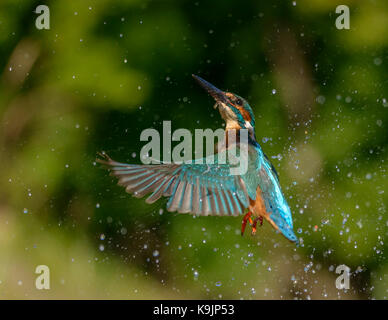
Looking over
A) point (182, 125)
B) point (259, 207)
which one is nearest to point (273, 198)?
point (259, 207)

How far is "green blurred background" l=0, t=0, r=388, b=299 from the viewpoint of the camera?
14.1ft

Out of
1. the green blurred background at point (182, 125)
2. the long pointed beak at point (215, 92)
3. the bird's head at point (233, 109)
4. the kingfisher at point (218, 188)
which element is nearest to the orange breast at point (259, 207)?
the kingfisher at point (218, 188)

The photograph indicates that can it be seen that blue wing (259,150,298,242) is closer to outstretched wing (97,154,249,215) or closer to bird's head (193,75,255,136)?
outstretched wing (97,154,249,215)

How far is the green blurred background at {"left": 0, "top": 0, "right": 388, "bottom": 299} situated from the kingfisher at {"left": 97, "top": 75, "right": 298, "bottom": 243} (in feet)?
5.90

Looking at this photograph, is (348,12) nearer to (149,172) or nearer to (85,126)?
(85,126)

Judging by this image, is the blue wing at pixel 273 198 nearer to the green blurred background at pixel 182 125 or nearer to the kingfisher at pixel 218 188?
the kingfisher at pixel 218 188

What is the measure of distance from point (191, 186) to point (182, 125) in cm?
194

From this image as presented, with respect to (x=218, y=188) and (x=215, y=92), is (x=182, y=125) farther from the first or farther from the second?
(x=218, y=188)

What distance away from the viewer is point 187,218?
4.40 meters

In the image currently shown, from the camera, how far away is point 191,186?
7.90 feet

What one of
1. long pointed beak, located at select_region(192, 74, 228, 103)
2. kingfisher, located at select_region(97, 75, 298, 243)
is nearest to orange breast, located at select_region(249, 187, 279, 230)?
kingfisher, located at select_region(97, 75, 298, 243)

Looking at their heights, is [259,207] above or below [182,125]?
below

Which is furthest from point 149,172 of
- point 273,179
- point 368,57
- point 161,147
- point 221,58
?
point 368,57

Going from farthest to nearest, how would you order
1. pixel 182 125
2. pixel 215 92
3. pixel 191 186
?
pixel 182 125 < pixel 215 92 < pixel 191 186
